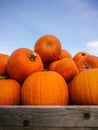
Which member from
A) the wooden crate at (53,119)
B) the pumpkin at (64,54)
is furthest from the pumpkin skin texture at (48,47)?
the wooden crate at (53,119)

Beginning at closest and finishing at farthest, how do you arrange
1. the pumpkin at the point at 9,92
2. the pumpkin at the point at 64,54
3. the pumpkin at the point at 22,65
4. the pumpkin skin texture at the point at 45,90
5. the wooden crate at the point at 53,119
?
1. the wooden crate at the point at 53,119
2. the pumpkin skin texture at the point at 45,90
3. the pumpkin at the point at 9,92
4. the pumpkin at the point at 22,65
5. the pumpkin at the point at 64,54

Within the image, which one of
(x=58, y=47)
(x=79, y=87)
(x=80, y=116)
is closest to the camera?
(x=80, y=116)

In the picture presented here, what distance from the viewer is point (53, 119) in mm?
1636

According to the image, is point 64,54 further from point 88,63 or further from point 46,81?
point 46,81

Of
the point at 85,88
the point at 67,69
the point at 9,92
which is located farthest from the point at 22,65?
the point at 85,88

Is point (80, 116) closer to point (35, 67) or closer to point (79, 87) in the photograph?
point (79, 87)

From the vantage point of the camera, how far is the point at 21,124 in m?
1.64

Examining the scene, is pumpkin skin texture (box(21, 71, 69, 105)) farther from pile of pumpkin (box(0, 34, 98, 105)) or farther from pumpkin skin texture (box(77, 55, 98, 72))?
pumpkin skin texture (box(77, 55, 98, 72))

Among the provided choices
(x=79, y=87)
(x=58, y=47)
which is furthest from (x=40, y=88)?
(x=58, y=47)

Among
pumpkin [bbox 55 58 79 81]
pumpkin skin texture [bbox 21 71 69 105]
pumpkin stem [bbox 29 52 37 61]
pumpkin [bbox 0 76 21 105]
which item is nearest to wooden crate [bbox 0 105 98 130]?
pumpkin skin texture [bbox 21 71 69 105]

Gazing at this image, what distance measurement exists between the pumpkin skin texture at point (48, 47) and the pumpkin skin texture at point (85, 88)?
0.53 metres

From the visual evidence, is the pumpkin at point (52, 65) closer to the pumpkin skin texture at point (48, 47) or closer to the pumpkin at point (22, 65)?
the pumpkin skin texture at point (48, 47)

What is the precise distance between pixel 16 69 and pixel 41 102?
1.56 ft

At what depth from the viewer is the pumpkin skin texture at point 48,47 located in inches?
102
